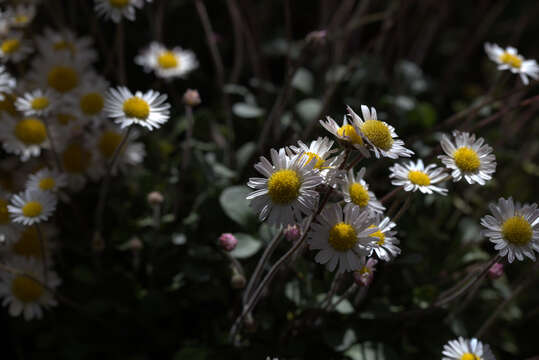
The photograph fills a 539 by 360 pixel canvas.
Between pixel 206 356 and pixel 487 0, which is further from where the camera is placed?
pixel 487 0

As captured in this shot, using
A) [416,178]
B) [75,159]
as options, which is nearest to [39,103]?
[75,159]

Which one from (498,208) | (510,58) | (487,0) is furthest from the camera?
(487,0)

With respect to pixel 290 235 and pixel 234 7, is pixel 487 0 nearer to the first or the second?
pixel 234 7

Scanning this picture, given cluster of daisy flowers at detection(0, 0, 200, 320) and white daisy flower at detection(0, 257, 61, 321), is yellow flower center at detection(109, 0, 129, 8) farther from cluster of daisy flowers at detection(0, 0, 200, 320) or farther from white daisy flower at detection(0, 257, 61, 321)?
white daisy flower at detection(0, 257, 61, 321)

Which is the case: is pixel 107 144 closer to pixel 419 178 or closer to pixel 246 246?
pixel 246 246

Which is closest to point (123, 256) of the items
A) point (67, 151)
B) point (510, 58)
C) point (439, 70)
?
point (67, 151)

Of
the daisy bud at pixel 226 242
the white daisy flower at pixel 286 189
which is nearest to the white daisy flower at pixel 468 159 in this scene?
the white daisy flower at pixel 286 189
